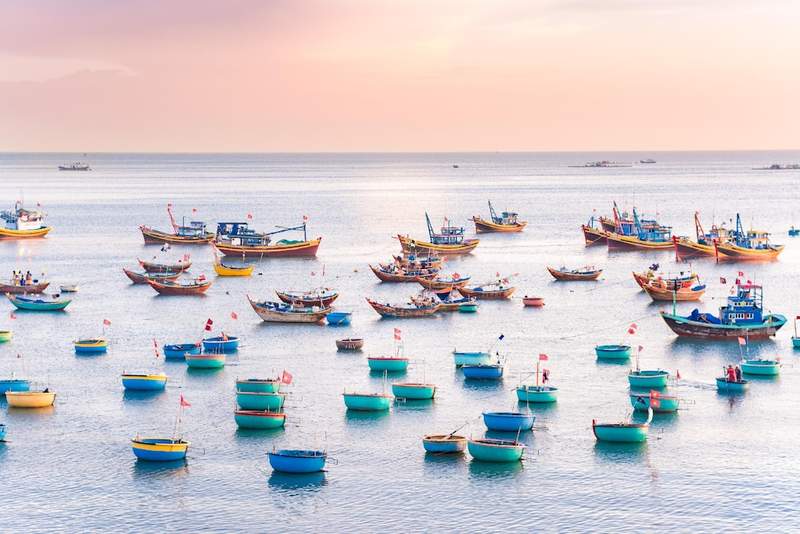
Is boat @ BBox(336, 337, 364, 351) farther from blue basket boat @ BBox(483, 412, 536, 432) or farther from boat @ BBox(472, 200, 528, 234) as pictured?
boat @ BBox(472, 200, 528, 234)

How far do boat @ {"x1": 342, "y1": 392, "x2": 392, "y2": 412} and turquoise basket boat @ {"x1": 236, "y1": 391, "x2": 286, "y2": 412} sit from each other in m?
3.82

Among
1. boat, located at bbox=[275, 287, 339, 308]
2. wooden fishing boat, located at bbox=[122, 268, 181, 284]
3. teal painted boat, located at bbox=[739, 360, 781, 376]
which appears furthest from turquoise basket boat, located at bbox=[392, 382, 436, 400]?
wooden fishing boat, located at bbox=[122, 268, 181, 284]

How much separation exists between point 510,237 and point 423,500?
133569 mm

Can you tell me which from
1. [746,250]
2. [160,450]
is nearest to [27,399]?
[160,450]

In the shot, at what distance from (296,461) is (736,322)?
141 ft

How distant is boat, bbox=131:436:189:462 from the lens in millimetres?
57094

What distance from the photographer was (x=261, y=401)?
6575 centimetres

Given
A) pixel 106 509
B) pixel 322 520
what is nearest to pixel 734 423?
pixel 322 520

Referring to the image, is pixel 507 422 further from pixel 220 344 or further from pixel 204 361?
pixel 220 344

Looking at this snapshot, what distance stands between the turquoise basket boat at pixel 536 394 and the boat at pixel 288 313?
31408mm

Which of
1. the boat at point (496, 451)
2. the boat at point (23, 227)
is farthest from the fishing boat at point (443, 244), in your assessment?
the boat at point (496, 451)

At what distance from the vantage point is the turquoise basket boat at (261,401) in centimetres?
6575

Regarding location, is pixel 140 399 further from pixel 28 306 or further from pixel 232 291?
pixel 232 291

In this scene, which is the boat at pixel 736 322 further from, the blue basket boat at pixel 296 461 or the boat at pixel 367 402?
the blue basket boat at pixel 296 461
